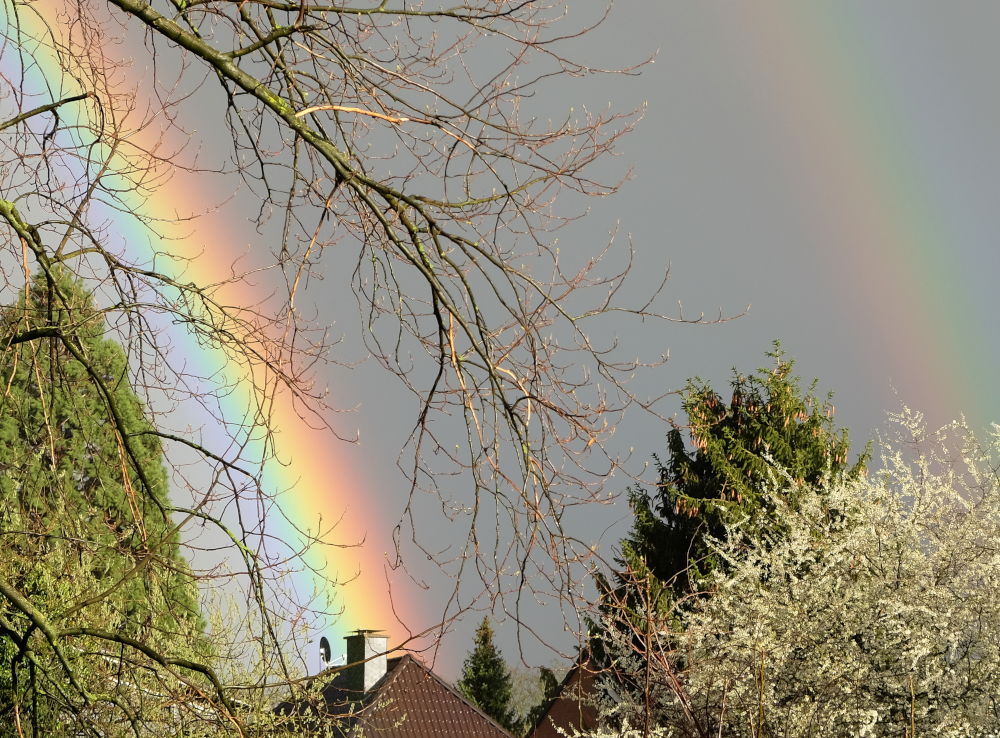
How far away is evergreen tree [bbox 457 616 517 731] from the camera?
27.8 meters

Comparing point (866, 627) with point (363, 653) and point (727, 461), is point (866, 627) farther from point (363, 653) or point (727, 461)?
point (363, 653)

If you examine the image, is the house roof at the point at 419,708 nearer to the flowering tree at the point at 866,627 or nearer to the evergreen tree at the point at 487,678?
the flowering tree at the point at 866,627

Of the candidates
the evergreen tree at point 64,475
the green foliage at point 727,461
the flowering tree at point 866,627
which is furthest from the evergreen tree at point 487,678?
the evergreen tree at point 64,475

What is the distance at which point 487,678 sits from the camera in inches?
1110

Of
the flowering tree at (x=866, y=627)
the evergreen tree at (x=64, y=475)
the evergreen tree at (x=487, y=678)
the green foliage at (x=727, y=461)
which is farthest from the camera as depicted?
the evergreen tree at (x=487, y=678)

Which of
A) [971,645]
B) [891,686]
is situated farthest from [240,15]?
[971,645]

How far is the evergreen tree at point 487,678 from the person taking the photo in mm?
27828

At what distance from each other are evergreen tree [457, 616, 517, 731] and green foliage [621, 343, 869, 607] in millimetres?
14468

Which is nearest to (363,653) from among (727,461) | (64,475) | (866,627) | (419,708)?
(419,708)

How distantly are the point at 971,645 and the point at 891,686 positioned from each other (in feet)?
2.79

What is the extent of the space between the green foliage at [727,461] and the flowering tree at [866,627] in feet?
12.9

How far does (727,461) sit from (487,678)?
636 inches

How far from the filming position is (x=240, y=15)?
3793 millimetres

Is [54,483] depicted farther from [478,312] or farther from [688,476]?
[688,476]
